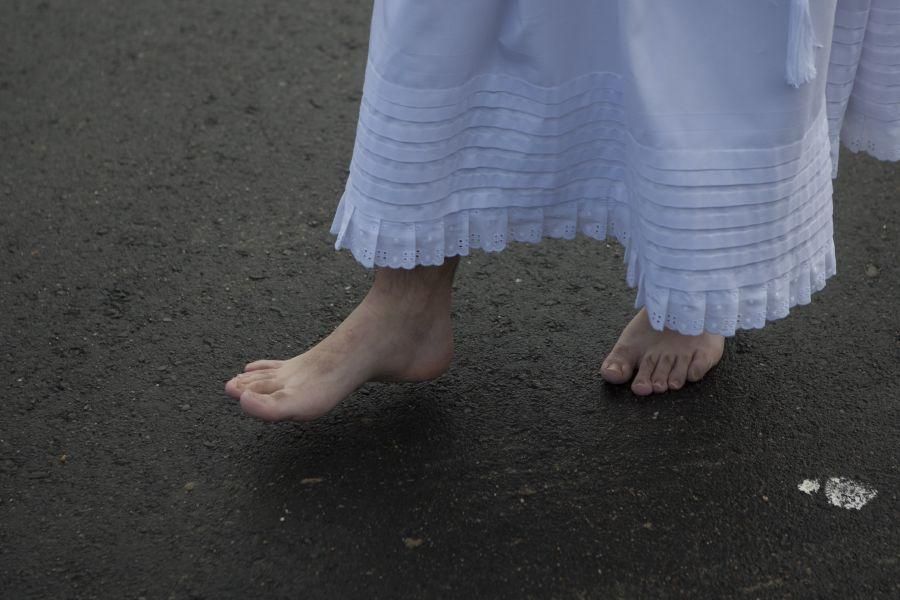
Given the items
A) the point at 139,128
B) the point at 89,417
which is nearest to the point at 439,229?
the point at 89,417

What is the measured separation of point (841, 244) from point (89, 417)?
62.3 inches

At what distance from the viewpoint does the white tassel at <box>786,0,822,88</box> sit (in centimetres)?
144

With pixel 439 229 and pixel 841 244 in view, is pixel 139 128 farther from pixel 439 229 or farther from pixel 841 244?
pixel 841 244

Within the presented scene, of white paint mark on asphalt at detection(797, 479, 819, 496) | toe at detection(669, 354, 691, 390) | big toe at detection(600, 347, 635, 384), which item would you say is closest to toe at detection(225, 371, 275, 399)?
big toe at detection(600, 347, 635, 384)

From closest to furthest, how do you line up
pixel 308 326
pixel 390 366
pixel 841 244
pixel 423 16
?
pixel 423 16, pixel 390 366, pixel 308 326, pixel 841 244

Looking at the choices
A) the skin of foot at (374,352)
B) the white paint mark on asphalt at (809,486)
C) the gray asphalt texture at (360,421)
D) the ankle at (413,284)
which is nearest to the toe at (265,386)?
the skin of foot at (374,352)

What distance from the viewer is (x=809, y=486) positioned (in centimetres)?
178

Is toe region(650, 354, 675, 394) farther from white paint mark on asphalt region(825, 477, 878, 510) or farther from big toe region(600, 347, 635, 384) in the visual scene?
white paint mark on asphalt region(825, 477, 878, 510)

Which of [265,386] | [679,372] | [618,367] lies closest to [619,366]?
[618,367]

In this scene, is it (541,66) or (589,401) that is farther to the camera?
(589,401)

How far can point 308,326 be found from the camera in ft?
6.98

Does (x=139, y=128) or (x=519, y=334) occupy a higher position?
(x=139, y=128)

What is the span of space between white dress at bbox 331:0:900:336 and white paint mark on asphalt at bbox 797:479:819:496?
324mm

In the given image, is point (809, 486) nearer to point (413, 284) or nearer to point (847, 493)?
point (847, 493)
